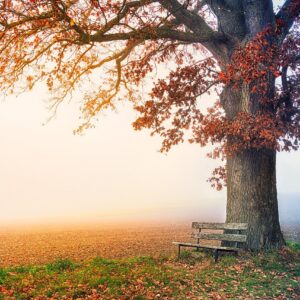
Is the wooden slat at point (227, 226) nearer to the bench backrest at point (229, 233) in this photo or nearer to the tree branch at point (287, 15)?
the bench backrest at point (229, 233)

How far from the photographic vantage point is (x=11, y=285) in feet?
27.8

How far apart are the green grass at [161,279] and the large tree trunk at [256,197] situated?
919 millimetres

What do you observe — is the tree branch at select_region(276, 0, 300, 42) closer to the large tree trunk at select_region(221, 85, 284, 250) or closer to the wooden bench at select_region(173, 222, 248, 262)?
the large tree trunk at select_region(221, 85, 284, 250)

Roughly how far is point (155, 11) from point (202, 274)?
9945 millimetres

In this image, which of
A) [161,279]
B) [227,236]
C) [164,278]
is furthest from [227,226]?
[161,279]

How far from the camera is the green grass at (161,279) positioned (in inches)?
320

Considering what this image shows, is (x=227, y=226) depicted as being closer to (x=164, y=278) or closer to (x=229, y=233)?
(x=229, y=233)

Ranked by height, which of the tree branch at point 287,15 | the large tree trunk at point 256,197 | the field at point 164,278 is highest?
the tree branch at point 287,15

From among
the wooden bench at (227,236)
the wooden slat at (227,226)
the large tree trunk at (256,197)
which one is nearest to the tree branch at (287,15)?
the large tree trunk at (256,197)

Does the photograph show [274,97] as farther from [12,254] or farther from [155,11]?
[12,254]

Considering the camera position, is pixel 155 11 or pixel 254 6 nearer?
pixel 254 6

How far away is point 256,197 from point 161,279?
5.12 m

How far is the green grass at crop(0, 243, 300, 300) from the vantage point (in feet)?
26.7

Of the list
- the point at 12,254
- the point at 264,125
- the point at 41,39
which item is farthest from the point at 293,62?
the point at 12,254
